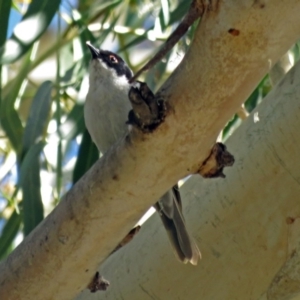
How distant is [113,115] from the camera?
6.74 feet

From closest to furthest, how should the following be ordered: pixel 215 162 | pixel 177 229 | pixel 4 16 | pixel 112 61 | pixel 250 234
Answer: pixel 215 162 < pixel 250 234 < pixel 177 229 < pixel 4 16 < pixel 112 61

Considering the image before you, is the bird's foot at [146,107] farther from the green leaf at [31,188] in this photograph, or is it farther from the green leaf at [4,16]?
the green leaf at [4,16]

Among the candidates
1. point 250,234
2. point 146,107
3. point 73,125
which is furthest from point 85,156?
point 146,107

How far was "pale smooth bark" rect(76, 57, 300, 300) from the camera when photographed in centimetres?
137

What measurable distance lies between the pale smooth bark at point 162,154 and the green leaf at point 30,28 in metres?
0.72

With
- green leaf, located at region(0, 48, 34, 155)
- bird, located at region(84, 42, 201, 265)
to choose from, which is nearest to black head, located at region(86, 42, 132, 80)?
bird, located at region(84, 42, 201, 265)

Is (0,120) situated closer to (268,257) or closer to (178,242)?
(178,242)

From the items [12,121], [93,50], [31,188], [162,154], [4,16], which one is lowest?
[162,154]

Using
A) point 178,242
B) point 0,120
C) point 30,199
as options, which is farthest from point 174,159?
point 0,120

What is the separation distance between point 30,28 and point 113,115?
372 mm

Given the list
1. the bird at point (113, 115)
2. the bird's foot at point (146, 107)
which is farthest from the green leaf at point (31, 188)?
the bird's foot at point (146, 107)

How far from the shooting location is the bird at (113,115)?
153cm

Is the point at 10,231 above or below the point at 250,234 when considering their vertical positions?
above

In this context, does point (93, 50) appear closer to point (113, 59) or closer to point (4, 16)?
point (113, 59)
